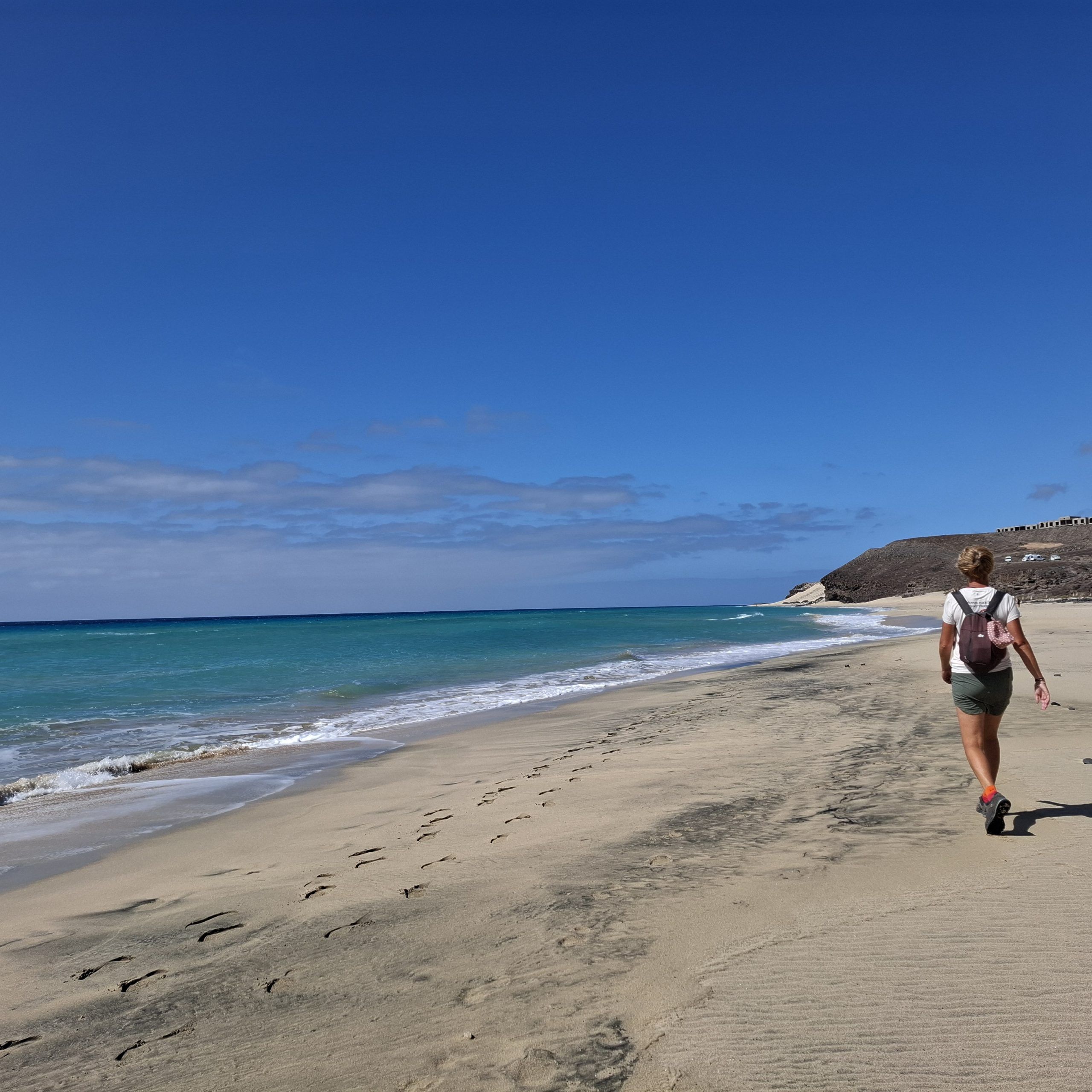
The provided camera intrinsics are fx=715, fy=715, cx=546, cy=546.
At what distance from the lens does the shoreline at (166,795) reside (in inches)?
239

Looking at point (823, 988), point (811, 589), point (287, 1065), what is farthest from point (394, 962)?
point (811, 589)

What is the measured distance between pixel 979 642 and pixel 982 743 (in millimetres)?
760

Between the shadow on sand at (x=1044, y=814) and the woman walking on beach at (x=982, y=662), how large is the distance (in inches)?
5.1

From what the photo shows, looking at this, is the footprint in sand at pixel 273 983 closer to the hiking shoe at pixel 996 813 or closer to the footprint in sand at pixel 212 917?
the footprint in sand at pixel 212 917

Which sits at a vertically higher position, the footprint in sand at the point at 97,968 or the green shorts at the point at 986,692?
the green shorts at the point at 986,692

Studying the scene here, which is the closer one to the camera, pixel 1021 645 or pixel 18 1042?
pixel 18 1042

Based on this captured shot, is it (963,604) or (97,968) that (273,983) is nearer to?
(97,968)

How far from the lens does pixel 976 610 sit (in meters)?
4.84

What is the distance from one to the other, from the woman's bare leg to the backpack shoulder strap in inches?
26.5

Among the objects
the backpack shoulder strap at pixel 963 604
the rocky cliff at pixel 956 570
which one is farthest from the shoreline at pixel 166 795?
the rocky cliff at pixel 956 570

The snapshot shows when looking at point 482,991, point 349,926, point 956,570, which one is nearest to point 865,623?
point 956,570

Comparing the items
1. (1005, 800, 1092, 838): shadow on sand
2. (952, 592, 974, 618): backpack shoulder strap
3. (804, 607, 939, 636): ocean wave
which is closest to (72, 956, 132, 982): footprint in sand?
(1005, 800, 1092, 838): shadow on sand

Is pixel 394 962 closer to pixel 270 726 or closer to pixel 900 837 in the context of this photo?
pixel 900 837

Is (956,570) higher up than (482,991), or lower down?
higher up
